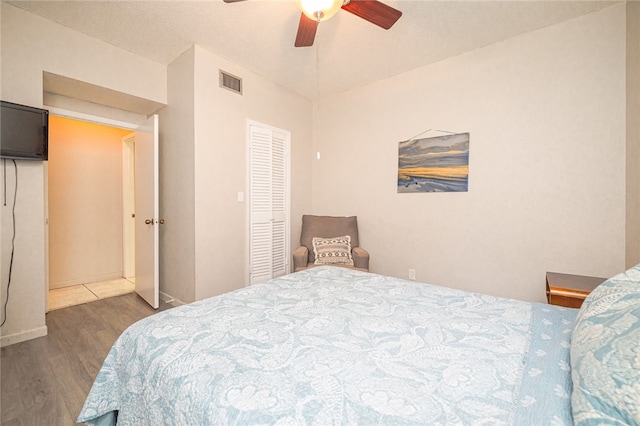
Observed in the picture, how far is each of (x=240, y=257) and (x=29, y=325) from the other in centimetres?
176

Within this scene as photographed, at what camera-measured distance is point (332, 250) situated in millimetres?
3107

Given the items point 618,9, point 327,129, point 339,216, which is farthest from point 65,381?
point 618,9

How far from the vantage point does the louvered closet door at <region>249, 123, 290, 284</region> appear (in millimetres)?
3193

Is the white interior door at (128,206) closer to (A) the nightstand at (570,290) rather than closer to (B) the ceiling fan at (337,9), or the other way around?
(B) the ceiling fan at (337,9)

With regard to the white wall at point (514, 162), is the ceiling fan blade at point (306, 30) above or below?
above

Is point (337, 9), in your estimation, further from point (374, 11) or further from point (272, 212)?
point (272, 212)

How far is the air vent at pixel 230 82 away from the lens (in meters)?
2.86

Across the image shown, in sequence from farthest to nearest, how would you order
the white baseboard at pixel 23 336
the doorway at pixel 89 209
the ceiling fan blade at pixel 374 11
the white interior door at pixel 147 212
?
1. the doorway at pixel 89 209
2. the white interior door at pixel 147 212
3. the white baseboard at pixel 23 336
4. the ceiling fan blade at pixel 374 11

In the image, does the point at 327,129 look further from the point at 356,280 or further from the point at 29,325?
the point at 29,325

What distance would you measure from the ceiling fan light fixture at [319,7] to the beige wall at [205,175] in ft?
5.03

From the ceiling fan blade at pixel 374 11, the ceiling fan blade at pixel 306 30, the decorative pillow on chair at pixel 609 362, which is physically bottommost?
the decorative pillow on chair at pixel 609 362

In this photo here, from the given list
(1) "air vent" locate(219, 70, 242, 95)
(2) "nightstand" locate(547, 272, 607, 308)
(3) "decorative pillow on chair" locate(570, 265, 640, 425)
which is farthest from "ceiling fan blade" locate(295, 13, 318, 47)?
(2) "nightstand" locate(547, 272, 607, 308)

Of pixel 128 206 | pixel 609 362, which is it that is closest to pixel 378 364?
pixel 609 362

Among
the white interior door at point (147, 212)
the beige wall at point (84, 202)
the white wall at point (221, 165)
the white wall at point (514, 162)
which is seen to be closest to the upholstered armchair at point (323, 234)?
the white wall at point (514, 162)
